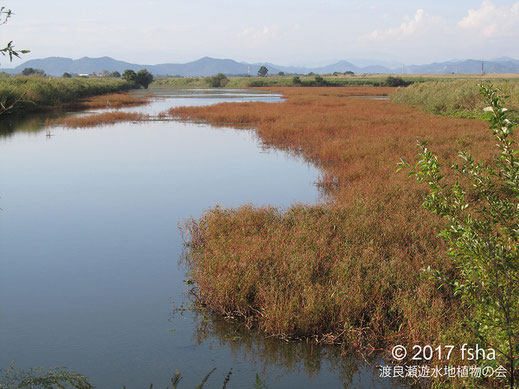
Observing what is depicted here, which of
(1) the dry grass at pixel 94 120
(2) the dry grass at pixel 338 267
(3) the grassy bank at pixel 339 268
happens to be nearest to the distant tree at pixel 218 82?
(1) the dry grass at pixel 94 120

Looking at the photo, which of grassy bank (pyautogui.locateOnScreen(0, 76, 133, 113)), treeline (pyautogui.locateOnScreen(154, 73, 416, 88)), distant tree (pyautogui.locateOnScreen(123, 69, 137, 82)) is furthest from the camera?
distant tree (pyautogui.locateOnScreen(123, 69, 137, 82))

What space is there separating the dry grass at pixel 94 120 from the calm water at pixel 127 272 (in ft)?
38.7

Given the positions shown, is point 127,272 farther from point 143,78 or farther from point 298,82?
point 143,78

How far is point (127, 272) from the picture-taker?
9.47 meters

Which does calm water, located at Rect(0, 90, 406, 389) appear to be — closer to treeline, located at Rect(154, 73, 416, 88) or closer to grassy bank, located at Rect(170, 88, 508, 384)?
grassy bank, located at Rect(170, 88, 508, 384)

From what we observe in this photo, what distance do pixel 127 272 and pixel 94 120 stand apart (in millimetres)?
28805

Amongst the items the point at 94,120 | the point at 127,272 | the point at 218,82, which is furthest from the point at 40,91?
the point at 218,82

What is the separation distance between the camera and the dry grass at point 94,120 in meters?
33.8

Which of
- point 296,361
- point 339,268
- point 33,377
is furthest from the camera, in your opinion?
point 339,268

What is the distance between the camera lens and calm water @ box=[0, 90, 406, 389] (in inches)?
Result: 251

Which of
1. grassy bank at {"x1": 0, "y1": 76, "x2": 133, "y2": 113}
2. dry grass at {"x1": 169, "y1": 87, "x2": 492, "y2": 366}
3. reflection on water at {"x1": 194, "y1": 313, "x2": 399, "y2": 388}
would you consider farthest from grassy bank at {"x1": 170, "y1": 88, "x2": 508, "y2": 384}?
grassy bank at {"x1": 0, "y1": 76, "x2": 133, "y2": 113}

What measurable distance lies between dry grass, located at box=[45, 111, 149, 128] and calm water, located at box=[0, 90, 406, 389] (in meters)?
11.8

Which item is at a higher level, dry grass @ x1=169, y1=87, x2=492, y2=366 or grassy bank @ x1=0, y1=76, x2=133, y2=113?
grassy bank @ x1=0, y1=76, x2=133, y2=113

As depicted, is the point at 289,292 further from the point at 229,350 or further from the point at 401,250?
the point at 401,250
